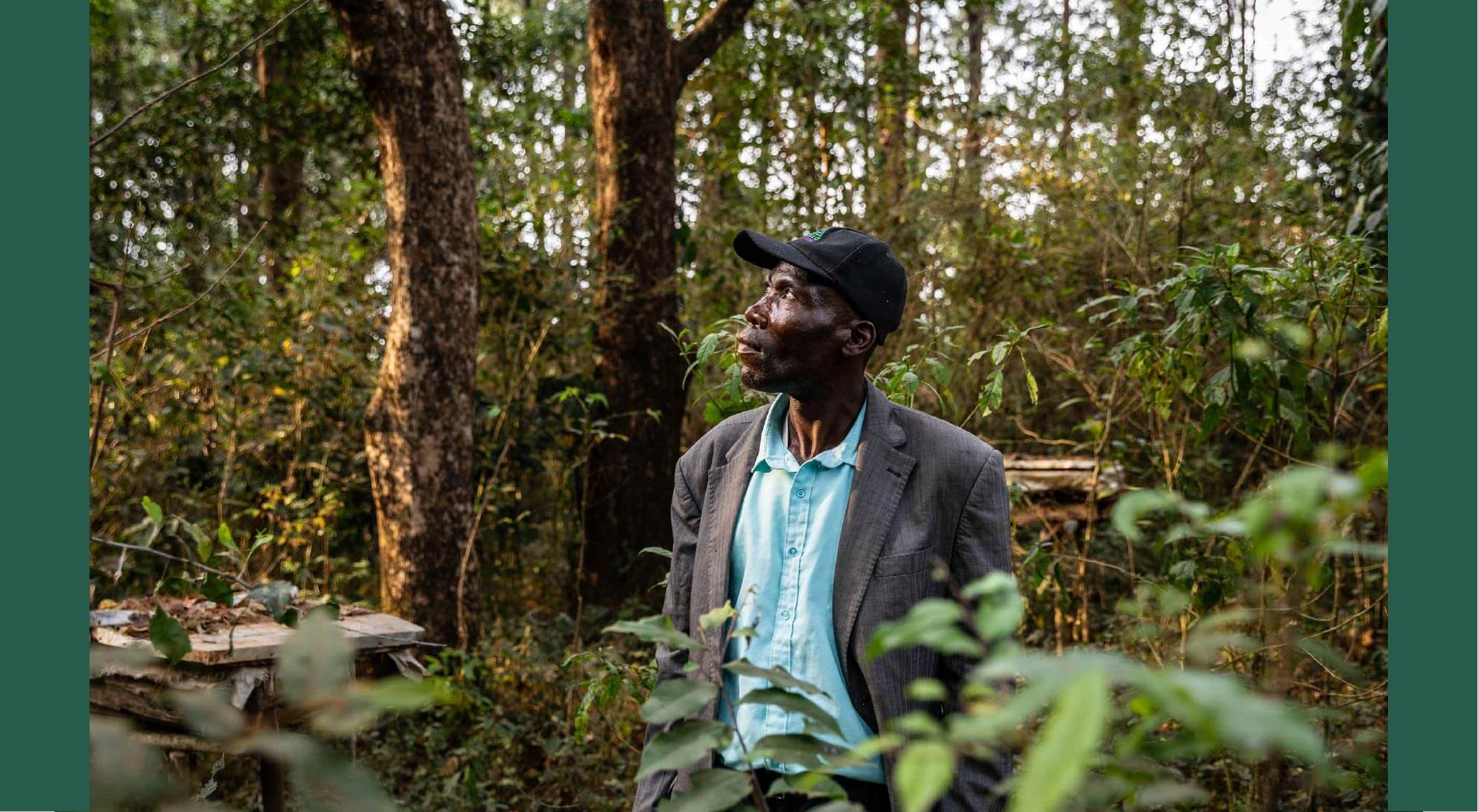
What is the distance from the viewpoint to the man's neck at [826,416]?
2.45 meters

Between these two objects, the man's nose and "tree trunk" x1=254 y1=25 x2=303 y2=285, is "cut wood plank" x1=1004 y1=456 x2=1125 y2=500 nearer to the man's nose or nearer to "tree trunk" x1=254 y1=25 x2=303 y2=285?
the man's nose

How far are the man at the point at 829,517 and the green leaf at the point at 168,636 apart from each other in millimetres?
848

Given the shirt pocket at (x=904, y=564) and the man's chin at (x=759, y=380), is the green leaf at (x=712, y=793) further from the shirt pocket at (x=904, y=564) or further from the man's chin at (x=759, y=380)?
the man's chin at (x=759, y=380)

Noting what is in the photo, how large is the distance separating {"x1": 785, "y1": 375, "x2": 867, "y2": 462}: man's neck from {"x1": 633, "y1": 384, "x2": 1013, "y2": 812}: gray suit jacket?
5cm

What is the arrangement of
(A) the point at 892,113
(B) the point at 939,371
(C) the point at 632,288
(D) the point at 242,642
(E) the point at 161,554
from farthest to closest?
(A) the point at 892,113 → (C) the point at 632,288 → (D) the point at 242,642 → (B) the point at 939,371 → (E) the point at 161,554

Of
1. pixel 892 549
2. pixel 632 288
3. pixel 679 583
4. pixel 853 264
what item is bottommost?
pixel 679 583

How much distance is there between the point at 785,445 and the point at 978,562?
1.69ft

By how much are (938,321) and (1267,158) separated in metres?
3.34

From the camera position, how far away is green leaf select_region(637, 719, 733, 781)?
1.04 meters

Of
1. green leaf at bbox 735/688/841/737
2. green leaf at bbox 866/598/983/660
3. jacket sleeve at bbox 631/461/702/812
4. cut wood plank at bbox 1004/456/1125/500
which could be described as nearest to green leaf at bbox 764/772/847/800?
green leaf at bbox 735/688/841/737

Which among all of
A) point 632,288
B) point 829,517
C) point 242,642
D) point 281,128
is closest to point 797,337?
point 829,517

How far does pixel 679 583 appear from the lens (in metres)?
2.53

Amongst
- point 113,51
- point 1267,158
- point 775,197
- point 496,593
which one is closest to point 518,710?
point 496,593

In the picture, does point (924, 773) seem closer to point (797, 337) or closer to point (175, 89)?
point (797, 337)
